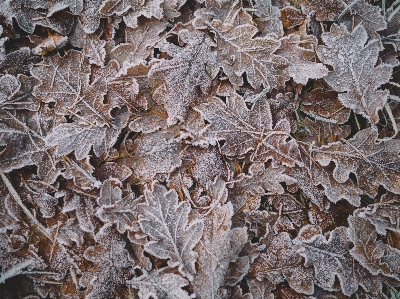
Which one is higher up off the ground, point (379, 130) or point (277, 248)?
point (379, 130)

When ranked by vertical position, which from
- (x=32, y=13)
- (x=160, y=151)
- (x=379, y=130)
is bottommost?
(x=160, y=151)

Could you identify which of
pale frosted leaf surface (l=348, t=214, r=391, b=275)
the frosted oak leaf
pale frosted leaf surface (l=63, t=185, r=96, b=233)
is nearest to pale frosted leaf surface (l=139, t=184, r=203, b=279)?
pale frosted leaf surface (l=63, t=185, r=96, b=233)

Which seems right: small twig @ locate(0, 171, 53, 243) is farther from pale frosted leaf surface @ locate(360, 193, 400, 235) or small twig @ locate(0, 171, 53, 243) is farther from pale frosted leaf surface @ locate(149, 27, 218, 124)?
pale frosted leaf surface @ locate(360, 193, 400, 235)

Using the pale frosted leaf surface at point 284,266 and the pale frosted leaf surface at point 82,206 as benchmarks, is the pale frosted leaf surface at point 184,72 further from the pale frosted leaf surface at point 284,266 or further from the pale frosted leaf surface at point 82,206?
the pale frosted leaf surface at point 284,266

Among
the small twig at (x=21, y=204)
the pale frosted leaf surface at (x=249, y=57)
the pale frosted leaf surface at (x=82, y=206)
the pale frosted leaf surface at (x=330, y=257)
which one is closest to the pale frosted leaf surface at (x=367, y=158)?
the pale frosted leaf surface at (x=330, y=257)

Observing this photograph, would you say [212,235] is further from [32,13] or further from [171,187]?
[32,13]

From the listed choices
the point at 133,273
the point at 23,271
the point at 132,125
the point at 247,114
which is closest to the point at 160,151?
the point at 132,125

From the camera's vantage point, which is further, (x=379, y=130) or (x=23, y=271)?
(x=379, y=130)
